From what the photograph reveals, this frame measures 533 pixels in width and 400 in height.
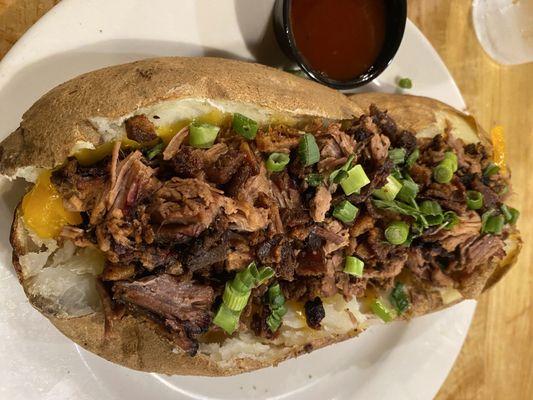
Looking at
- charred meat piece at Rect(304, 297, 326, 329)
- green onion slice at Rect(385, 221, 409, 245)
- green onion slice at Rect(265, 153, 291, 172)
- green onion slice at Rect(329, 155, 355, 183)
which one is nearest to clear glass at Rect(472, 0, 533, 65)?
green onion slice at Rect(385, 221, 409, 245)

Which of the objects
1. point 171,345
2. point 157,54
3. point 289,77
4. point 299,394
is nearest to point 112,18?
point 157,54

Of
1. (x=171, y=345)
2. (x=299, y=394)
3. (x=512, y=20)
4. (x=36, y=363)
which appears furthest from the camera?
(x=512, y=20)

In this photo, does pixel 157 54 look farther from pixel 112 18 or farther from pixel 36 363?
pixel 36 363

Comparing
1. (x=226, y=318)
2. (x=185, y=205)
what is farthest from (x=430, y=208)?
(x=185, y=205)

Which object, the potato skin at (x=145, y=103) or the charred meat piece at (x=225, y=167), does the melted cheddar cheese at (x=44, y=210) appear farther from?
the charred meat piece at (x=225, y=167)

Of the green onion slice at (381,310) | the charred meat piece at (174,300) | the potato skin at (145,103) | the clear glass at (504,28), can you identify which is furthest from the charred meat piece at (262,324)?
the clear glass at (504,28)

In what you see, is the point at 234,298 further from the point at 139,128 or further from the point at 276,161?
the point at 139,128

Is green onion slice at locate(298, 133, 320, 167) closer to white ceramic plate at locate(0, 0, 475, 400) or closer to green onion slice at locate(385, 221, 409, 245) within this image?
green onion slice at locate(385, 221, 409, 245)
